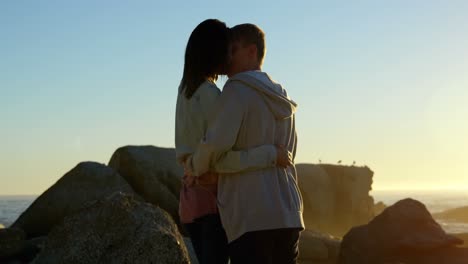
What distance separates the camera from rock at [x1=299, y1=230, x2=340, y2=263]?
45.0 feet

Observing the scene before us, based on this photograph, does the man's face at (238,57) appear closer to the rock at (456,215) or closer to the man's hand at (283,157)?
the man's hand at (283,157)

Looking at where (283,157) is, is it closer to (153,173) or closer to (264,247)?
(264,247)

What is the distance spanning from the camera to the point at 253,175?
150 inches

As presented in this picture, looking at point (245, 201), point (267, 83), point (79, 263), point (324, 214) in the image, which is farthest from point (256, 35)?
point (324, 214)

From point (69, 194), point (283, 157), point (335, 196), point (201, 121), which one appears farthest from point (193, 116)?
point (335, 196)

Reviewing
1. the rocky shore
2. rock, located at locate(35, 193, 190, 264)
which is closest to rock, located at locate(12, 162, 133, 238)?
the rocky shore

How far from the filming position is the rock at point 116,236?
5.69m

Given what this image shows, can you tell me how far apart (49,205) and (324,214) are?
13.7m

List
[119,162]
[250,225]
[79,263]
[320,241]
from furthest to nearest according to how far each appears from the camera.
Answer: [119,162]
[320,241]
[79,263]
[250,225]

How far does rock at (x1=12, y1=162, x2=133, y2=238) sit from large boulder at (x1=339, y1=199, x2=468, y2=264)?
4.32 m

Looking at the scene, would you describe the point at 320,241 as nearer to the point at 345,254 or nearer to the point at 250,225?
the point at 345,254

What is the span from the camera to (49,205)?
44.6ft

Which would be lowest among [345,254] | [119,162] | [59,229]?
[345,254]

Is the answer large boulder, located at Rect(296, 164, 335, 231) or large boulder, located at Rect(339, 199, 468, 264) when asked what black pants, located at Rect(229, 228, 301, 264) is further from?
large boulder, located at Rect(296, 164, 335, 231)
